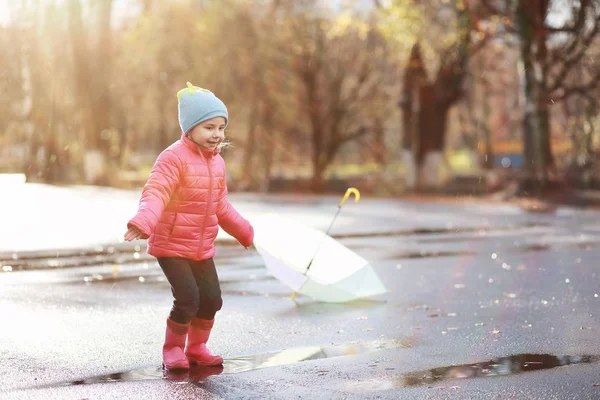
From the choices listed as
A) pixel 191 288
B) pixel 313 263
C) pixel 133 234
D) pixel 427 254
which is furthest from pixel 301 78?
pixel 133 234

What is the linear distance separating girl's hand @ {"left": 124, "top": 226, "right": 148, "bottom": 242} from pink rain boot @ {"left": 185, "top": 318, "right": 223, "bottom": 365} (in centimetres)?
83

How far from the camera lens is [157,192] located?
6570 mm

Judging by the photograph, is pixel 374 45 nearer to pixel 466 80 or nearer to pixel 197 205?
pixel 466 80

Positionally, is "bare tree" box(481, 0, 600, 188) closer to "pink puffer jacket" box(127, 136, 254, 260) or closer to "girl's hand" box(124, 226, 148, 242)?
"pink puffer jacket" box(127, 136, 254, 260)

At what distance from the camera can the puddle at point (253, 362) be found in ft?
21.1

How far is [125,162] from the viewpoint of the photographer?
52.2m

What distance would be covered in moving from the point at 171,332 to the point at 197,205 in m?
0.75

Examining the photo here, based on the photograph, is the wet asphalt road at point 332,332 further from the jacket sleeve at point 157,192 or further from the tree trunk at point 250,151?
the tree trunk at point 250,151

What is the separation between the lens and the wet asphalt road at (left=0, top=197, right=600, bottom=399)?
244 inches

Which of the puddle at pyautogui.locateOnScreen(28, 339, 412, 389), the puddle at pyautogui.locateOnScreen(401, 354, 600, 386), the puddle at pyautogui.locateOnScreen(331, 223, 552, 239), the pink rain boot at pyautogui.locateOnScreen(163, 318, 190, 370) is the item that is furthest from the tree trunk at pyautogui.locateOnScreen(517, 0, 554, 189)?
the pink rain boot at pyautogui.locateOnScreen(163, 318, 190, 370)

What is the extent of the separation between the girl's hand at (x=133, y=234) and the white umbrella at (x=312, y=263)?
2.88 m

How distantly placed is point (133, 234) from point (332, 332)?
2266 mm

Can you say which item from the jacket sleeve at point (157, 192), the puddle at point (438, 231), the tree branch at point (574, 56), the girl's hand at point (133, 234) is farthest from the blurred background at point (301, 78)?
the girl's hand at point (133, 234)

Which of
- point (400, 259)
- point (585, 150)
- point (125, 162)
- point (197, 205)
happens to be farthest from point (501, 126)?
point (197, 205)
